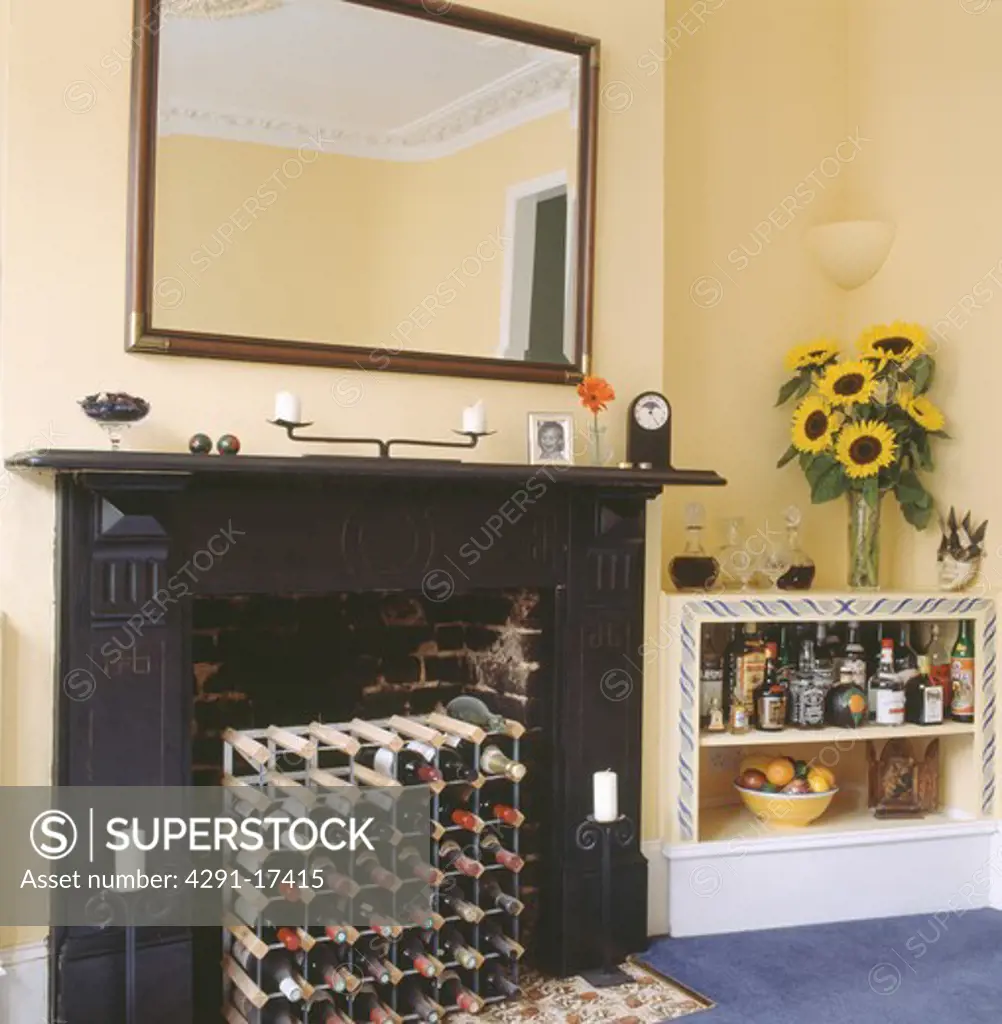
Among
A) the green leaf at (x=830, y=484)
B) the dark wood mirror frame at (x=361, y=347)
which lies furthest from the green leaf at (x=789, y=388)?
the dark wood mirror frame at (x=361, y=347)

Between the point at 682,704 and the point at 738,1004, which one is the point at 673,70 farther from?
the point at 738,1004

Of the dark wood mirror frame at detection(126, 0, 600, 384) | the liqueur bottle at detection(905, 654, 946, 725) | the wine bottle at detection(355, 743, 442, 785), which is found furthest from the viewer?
the liqueur bottle at detection(905, 654, 946, 725)

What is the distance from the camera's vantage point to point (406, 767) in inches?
103

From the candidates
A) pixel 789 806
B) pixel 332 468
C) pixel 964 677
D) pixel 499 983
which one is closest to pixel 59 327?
pixel 332 468

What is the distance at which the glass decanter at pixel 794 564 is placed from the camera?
11.2 feet

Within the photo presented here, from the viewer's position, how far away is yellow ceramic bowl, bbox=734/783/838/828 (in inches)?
126

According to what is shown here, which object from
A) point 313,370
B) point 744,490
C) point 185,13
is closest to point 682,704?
point 744,490

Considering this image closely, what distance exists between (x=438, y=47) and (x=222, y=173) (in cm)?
64

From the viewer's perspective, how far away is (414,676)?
303cm

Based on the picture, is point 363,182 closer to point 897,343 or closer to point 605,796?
point 605,796

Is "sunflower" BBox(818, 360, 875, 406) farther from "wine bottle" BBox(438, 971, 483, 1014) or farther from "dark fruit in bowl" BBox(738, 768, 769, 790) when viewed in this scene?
"wine bottle" BBox(438, 971, 483, 1014)

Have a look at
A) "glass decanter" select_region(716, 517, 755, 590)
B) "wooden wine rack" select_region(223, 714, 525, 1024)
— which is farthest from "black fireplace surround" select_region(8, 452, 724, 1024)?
"glass decanter" select_region(716, 517, 755, 590)

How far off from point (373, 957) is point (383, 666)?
72 cm

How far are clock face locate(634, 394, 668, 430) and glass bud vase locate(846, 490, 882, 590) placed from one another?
0.86m
